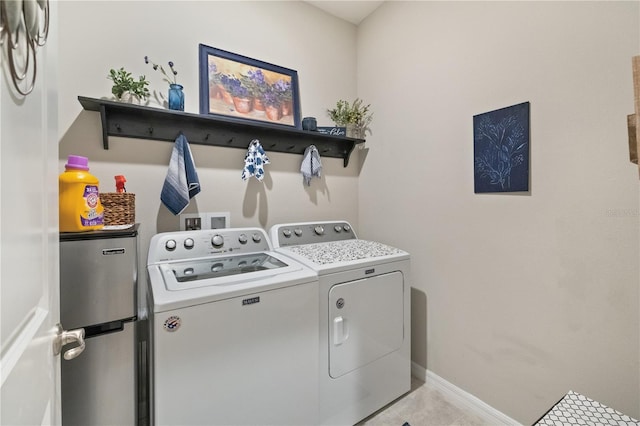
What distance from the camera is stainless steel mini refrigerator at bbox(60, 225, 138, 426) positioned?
1055 millimetres

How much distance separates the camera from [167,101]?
67.7 inches

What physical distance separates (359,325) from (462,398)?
0.89m

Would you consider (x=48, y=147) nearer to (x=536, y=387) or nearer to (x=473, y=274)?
(x=473, y=274)

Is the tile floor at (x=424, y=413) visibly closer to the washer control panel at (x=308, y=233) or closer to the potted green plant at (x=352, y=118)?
the washer control panel at (x=308, y=233)

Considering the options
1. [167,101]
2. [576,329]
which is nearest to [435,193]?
[576,329]

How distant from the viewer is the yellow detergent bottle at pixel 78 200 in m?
1.11

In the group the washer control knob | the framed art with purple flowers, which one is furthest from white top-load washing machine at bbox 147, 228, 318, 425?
the framed art with purple flowers

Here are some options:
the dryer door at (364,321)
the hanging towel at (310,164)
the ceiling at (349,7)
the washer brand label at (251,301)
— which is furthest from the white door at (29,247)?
the ceiling at (349,7)

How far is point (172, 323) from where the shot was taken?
40.6 inches

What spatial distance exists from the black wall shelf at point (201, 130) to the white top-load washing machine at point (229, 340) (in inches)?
26.1

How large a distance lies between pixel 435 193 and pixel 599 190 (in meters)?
0.80

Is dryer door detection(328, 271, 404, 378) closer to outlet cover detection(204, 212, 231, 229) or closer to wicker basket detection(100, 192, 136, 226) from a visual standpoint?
outlet cover detection(204, 212, 231, 229)

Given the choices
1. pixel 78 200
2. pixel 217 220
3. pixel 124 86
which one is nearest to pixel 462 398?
pixel 217 220

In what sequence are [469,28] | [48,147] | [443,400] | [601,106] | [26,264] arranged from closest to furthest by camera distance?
1. [26,264]
2. [48,147]
3. [601,106]
4. [469,28]
5. [443,400]
